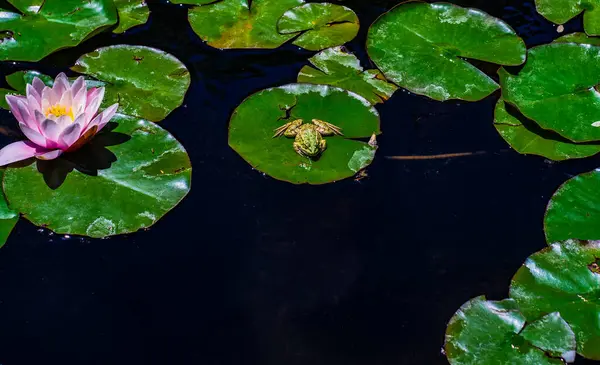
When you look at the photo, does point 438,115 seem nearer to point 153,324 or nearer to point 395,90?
point 395,90

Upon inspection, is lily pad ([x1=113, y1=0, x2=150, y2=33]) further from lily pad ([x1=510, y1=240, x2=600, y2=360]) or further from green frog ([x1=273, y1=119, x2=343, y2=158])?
lily pad ([x1=510, y1=240, x2=600, y2=360])

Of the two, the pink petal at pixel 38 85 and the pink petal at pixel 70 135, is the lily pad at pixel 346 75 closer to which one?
the pink petal at pixel 70 135

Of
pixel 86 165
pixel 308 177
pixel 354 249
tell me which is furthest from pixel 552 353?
pixel 86 165

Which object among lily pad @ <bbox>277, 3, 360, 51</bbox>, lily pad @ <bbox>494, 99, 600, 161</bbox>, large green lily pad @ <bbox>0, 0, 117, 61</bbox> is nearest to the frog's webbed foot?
lily pad @ <bbox>277, 3, 360, 51</bbox>

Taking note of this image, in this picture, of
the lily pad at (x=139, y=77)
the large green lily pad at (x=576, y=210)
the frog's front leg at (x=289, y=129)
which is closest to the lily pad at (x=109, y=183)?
the lily pad at (x=139, y=77)

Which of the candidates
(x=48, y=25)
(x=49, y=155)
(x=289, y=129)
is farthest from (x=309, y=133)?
(x=48, y=25)
